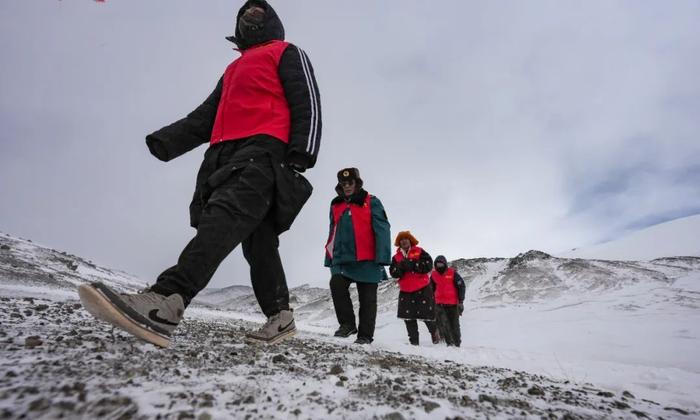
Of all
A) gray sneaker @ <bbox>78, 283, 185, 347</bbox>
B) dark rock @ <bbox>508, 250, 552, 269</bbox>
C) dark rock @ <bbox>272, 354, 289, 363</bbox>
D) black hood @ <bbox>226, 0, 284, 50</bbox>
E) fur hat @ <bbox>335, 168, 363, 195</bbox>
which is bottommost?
dark rock @ <bbox>272, 354, 289, 363</bbox>

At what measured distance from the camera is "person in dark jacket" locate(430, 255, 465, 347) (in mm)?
7863

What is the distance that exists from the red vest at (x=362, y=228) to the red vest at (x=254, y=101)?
84.6 inches

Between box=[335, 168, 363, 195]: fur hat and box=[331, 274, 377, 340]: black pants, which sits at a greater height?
box=[335, 168, 363, 195]: fur hat

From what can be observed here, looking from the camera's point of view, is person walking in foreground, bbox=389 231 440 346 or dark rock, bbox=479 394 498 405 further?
person walking in foreground, bbox=389 231 440 346

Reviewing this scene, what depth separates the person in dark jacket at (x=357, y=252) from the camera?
13.6 ft

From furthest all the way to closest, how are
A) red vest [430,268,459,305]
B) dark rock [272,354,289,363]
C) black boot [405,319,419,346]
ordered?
red vest [430,268,459,305], black boot [405,319,419,346], dark rock [272,354,289,363]

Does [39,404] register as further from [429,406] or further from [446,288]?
[446,288]

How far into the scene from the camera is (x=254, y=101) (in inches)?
94.5

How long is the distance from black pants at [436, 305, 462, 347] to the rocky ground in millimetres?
6291

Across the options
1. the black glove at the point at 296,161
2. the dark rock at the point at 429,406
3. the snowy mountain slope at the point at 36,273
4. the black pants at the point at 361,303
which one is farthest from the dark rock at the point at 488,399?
the snowy mountain slope at the point at 36,273

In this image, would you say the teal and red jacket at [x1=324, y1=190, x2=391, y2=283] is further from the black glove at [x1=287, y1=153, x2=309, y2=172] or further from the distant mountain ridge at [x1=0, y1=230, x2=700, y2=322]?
the distant mountain ridge at [x1=0, y1=230, x2=700, y2=322]

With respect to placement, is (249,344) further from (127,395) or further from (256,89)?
(256,89)

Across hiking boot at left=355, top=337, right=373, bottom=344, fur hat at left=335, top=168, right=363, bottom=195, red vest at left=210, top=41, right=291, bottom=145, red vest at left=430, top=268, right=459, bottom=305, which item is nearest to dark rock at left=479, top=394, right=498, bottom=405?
red vest at left=210, top=41, right=291, bottom=145

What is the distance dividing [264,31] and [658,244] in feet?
194
